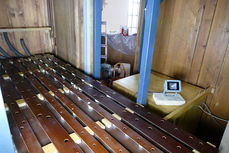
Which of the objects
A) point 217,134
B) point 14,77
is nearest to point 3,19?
point 14,77

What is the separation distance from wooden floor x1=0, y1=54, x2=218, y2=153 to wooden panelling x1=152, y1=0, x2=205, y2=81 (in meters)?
0.95

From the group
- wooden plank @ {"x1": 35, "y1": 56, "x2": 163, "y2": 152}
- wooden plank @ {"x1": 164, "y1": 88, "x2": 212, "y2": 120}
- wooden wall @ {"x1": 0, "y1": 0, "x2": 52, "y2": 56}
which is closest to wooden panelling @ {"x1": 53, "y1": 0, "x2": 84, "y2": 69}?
wooden wall @ {"x1": 0, "y1": 0, "x2": 52, "y2": 56}

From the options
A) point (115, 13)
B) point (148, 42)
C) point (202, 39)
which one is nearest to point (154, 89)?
point (148, 42)

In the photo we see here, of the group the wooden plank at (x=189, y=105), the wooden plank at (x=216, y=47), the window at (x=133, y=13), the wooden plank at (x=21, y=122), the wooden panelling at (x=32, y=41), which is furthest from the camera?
the window at (x=133, y=13)

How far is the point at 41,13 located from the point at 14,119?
2229 mm

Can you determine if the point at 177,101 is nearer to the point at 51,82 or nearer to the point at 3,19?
the point at 51,82

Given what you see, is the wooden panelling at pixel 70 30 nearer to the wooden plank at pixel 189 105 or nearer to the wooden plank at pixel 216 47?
the wooden plank at pixel 189 105

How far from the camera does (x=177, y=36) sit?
196 cm

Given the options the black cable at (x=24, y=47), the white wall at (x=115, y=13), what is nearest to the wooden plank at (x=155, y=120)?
the black cable at (x=24, y=47)

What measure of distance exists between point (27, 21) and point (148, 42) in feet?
7.67

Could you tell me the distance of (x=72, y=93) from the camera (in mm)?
1500

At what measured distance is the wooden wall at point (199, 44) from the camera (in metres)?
1.62

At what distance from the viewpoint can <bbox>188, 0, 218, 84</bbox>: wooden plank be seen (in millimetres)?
1643

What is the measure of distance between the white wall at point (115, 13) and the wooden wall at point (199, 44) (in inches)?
155
